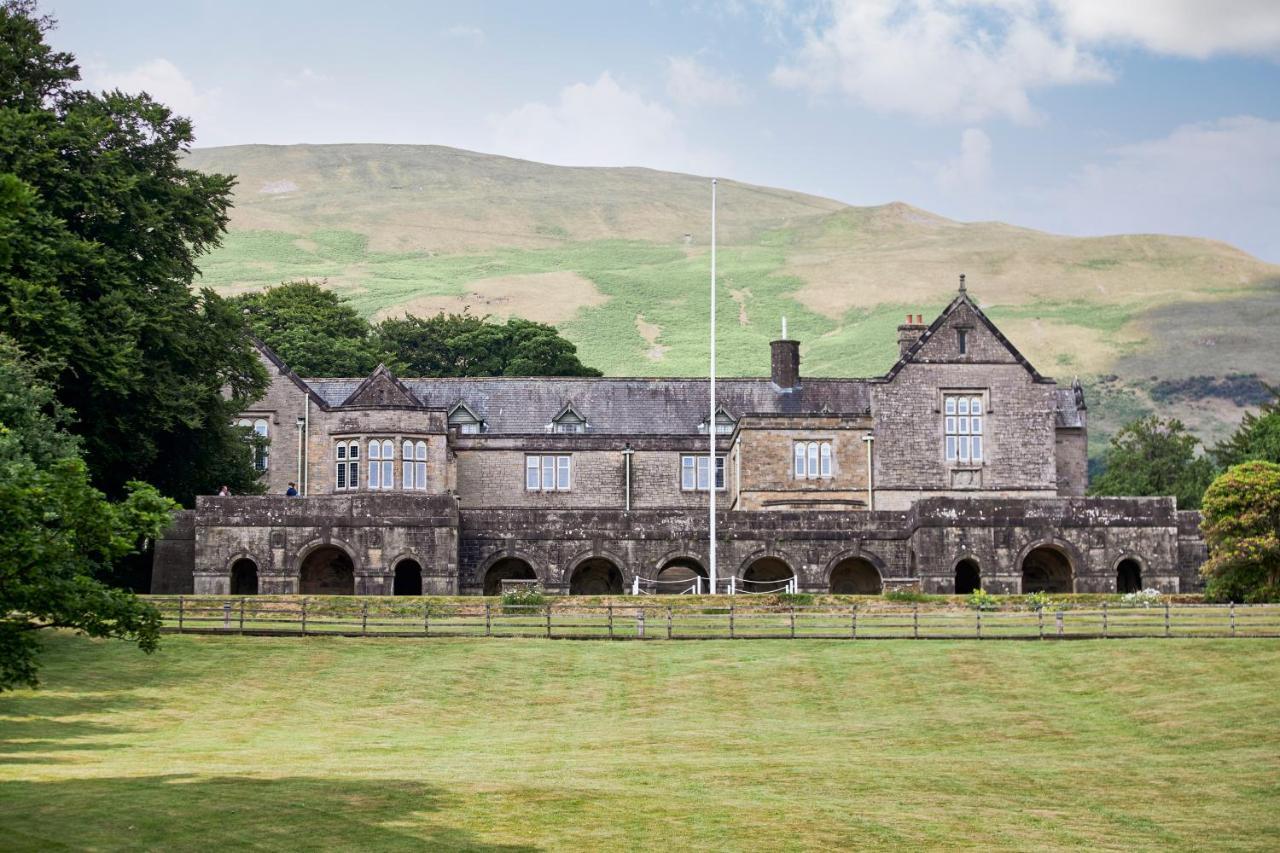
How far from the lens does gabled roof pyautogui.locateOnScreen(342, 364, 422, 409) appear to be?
75344 mm

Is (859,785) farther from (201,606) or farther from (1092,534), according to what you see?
(1092,534)

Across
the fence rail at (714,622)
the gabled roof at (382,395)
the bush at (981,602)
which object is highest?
the gabled roof at (382,395)

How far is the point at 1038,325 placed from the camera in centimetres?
18750

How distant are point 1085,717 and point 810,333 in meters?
148

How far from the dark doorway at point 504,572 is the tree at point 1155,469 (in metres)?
49.3

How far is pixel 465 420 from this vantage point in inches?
3253

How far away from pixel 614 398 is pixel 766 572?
15.2 meters

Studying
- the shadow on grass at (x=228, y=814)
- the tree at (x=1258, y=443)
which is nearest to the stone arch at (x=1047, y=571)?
the tree at (x=1258, y=443)

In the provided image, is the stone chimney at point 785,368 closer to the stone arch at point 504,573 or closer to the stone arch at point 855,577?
the stone arch at point 855,577

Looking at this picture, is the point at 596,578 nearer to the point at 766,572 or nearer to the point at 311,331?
the point at 766,572

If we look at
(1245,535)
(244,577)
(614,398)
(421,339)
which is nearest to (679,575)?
(614,398)

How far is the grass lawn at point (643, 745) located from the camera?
99.1ft

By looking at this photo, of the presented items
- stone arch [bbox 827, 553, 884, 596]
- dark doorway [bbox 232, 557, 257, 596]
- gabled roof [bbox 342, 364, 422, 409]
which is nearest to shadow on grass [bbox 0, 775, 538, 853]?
dark doorway [bbox 232, 557, 257, 596]

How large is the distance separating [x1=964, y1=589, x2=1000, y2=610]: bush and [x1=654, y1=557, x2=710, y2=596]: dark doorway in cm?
1176
